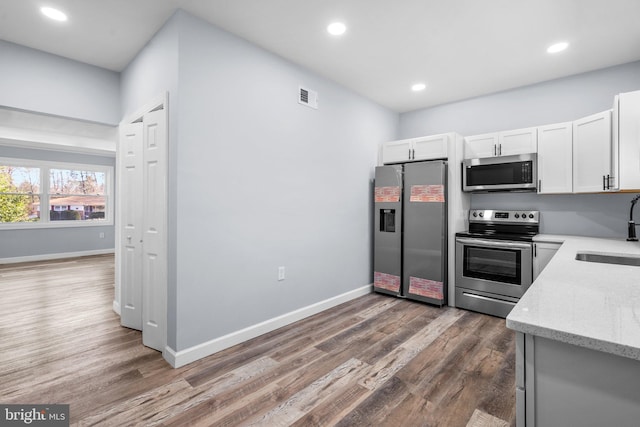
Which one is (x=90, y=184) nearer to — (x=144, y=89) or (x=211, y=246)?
(x=144, y=89)

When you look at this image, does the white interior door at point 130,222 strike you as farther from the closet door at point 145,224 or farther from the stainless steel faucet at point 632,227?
the stainless steel faucet at point 632,227

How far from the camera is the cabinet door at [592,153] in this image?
2.81 metres

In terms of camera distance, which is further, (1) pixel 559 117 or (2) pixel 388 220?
(2) pixel 388 220

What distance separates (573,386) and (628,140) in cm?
246

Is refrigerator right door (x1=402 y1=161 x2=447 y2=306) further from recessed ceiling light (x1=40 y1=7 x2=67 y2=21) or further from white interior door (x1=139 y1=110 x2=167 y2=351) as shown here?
recessed ceiling light (x1=40 y1=7 x2=67 y2=21)

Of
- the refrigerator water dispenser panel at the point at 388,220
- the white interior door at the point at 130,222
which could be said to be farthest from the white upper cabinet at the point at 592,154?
the white interior door at the point at 130,222

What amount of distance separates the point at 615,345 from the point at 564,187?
3134mm

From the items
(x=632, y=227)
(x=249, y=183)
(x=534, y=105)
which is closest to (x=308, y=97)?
A: (x=249, y=183)

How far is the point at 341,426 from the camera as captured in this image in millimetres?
1679

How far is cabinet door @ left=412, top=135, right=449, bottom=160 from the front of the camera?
3729 millimetres

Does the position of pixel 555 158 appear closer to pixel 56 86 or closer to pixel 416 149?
pixel 416 149

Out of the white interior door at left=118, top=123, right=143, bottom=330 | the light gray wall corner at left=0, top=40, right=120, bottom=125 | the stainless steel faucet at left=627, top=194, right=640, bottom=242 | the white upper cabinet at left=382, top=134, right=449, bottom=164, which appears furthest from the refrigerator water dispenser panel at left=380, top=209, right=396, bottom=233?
the light gray wall corner at left=0, top=40, right=120, bottom=125

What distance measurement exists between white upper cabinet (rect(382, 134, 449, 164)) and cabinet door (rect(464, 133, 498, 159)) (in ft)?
1.26

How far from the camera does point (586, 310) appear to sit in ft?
3.16
